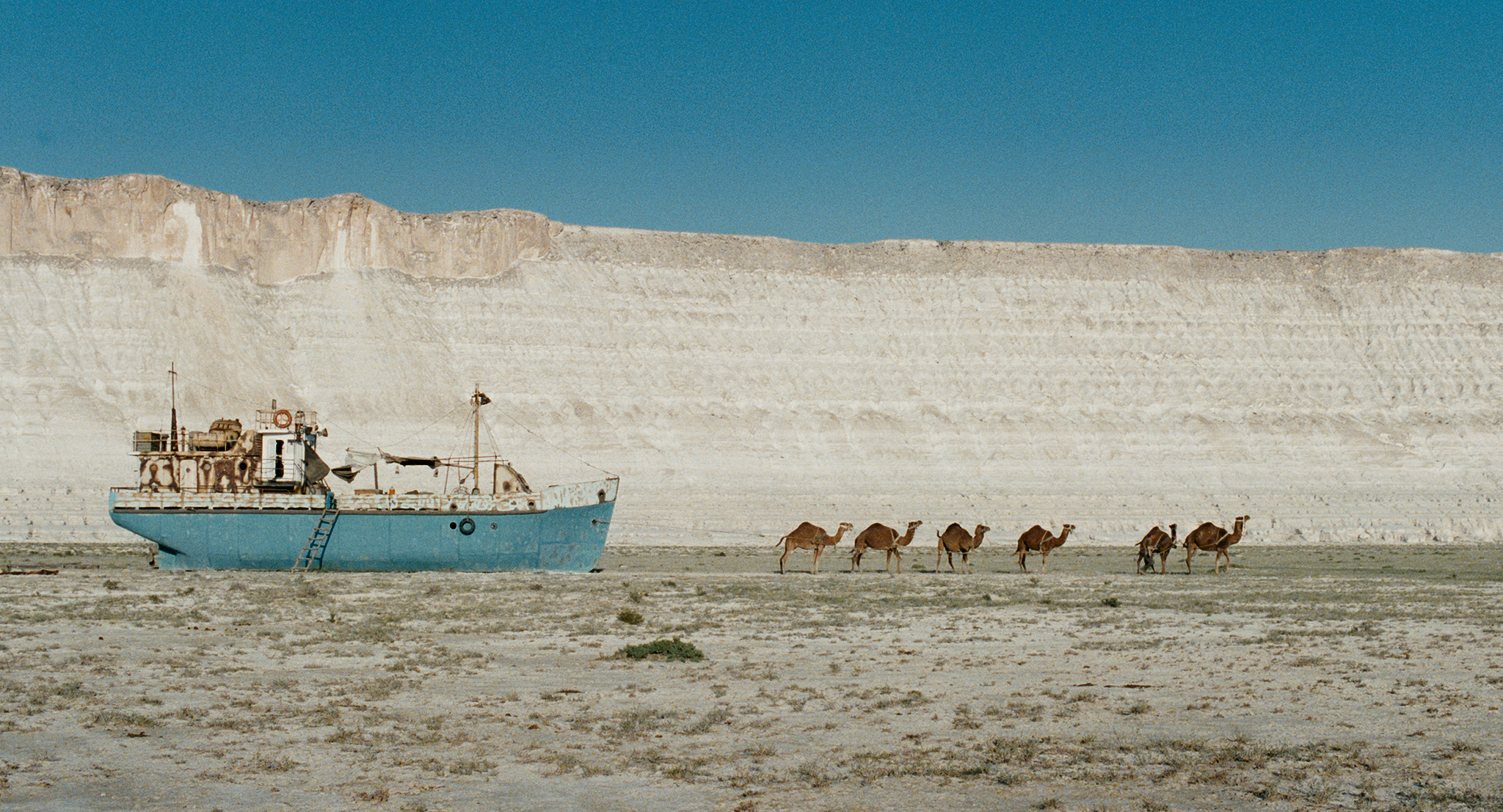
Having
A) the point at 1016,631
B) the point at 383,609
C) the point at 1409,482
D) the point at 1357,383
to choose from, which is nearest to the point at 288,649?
the point at 383,609

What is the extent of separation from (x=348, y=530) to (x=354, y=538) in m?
0.23

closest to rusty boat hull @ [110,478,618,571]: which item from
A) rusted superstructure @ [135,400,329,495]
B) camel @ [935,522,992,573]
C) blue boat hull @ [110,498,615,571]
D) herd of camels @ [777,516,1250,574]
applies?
blue boat hull @ [110,498,615,571]

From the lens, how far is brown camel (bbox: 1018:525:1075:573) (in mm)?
32031

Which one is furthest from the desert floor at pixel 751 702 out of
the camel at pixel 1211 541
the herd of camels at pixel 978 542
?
the camel at pixel 1211 541

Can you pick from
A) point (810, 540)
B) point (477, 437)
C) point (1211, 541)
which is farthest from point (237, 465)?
point (1211, 541)

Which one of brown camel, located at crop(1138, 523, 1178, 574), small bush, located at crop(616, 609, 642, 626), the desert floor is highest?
brown camel, located at crop(1138, 523, 1178, 574)

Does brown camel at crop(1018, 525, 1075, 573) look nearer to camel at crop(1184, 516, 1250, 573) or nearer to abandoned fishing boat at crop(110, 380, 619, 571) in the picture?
camel at crop(1184, 516, 1250, 573)

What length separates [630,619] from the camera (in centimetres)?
1928

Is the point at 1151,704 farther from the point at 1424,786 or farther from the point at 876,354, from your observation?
the point at 876,354

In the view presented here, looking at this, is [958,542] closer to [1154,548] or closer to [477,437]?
[1154,548]

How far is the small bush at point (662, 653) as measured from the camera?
15.6 meters

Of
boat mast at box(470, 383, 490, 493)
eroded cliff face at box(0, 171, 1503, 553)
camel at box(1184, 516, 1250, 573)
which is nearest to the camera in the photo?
camel at box(1184, 516, 1250, 573)

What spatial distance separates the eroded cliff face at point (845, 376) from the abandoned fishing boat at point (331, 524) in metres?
20.4

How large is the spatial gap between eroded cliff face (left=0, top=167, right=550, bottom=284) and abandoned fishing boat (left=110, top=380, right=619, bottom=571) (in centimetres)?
3980
